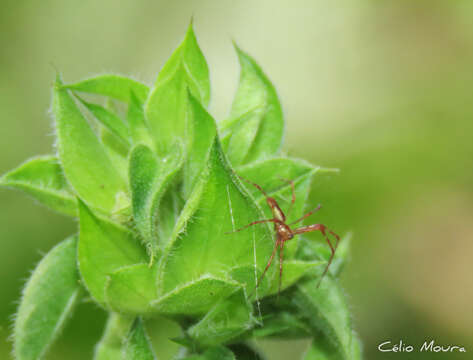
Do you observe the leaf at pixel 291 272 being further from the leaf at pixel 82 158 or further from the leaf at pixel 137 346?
the leaf at pixel 82 158

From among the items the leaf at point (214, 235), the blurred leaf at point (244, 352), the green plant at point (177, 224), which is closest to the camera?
the leaf at point (214, 235)

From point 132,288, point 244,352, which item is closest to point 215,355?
point 244,352

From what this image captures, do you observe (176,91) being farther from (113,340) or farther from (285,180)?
(113,340)

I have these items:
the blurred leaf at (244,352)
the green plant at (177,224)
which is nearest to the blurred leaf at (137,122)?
the green plant at (177,224)

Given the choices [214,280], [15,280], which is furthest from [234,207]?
[15,280]

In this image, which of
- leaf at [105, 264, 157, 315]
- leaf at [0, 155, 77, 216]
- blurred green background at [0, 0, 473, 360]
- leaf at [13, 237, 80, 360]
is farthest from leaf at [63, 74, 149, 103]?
blurred green background at [0, 0, 473, 360]

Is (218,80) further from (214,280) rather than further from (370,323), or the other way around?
(214,280)

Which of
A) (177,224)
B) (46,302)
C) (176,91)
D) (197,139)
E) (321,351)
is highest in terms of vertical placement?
(176,91)
